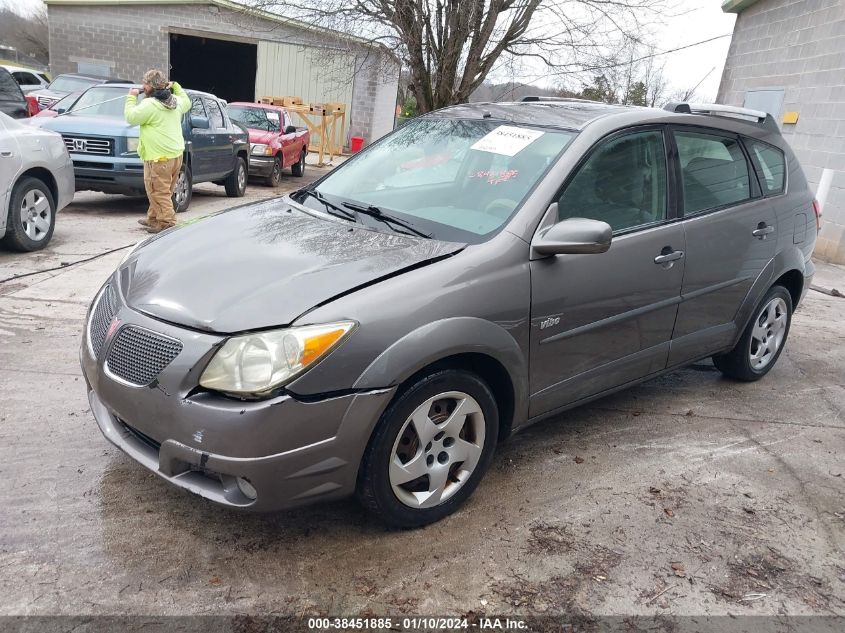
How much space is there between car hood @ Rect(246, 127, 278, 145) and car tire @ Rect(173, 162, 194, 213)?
4182mm

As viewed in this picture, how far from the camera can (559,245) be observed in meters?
3.02

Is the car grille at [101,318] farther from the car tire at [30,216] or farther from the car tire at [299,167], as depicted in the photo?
the car tire at [299,167]

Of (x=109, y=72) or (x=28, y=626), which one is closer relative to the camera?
(x=28, y=626)

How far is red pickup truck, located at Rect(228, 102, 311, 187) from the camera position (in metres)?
14.2

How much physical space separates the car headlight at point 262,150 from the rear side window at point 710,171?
37.1 feet

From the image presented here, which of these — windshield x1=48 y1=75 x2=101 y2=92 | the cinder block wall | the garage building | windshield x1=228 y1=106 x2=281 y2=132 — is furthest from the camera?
the garage building

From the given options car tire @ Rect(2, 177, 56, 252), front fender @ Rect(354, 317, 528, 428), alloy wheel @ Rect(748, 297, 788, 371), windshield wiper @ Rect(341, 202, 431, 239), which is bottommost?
car tire @ Rect(2, 177, 56, 252)

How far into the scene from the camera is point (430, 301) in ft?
8.88

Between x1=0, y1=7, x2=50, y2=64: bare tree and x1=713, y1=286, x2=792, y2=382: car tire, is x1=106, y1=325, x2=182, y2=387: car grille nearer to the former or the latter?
x1=713, y1=286, x2=792, y2=382: car tire

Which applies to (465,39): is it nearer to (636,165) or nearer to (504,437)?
(636,165)

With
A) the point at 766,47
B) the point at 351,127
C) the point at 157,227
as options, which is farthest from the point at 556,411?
the point at 351,127

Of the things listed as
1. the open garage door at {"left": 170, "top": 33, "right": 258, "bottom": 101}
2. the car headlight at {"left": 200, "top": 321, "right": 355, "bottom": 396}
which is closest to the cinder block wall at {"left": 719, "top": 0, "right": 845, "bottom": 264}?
the car headlight at {"left": 200, "top": 321, "right": 355, "bottom": 396}

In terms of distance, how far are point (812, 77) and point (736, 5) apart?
298cm

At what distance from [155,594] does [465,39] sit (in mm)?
13376
